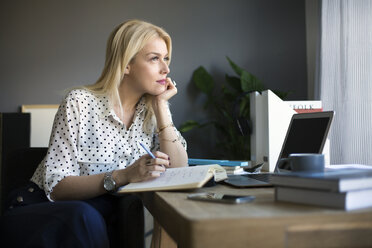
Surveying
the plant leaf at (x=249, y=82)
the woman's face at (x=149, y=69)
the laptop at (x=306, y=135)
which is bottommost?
the laptop at (x=306, y=135)

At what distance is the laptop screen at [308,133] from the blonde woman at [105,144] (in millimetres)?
474

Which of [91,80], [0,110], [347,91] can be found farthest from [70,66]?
[347,91]

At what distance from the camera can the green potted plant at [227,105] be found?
3370 millimetres

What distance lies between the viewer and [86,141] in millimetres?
1674

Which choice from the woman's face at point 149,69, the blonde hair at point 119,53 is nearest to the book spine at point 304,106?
the woman's face at point 149,69

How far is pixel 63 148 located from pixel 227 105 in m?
2.20

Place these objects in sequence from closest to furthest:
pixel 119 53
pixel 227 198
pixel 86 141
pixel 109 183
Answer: pixel 227 198 < pixel 109 183 < pixel 86 141 < pixel 119 53

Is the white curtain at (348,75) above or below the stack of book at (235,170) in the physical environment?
above

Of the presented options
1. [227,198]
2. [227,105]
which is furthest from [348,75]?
[227,198]

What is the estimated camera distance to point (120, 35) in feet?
6.06

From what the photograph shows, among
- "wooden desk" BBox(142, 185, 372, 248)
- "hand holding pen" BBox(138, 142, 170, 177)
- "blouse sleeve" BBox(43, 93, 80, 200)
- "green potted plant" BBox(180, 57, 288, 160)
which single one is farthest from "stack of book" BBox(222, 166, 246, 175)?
"green potted plant" BBox(180, 57, 288, 160)

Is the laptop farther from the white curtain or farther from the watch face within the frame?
the white curtain

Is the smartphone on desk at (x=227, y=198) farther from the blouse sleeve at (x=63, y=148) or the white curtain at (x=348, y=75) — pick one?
the white curtain at (x=348, y=75)

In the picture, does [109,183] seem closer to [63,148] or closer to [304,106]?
[63,148]
